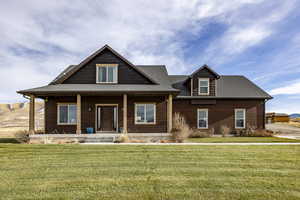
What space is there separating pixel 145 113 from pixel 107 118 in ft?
10.2

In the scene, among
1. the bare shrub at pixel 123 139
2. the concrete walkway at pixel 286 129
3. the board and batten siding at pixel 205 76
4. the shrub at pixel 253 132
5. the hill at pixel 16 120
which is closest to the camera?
the bare shrub at pixel 123 139

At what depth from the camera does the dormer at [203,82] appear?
15.6 m

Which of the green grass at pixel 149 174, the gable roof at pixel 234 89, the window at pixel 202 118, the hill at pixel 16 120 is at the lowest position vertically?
the hill at pixel 16 120

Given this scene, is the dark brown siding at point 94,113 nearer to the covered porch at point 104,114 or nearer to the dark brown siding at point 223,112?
the covered porch at point 104,114

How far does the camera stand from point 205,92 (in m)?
15.6

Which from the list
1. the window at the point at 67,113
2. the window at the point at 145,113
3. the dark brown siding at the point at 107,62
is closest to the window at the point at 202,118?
the window at the point at 145,113

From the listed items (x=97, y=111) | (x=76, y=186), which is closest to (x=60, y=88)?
(x=97, y=111)

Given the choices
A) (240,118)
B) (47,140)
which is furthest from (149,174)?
(240,118)

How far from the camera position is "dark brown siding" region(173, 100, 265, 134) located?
50.5 feet

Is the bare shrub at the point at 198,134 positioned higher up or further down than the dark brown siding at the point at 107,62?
further down

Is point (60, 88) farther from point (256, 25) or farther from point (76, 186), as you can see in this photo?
point (256, 25)

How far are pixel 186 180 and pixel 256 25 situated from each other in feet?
40.4

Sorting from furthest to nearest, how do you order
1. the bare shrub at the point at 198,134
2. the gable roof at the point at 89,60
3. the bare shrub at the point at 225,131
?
the bare shrub at the point at 225,131 → the bare shrub at the point at 198,134 → the gable roof at the point at 89,60

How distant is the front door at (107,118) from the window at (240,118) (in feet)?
35.4
